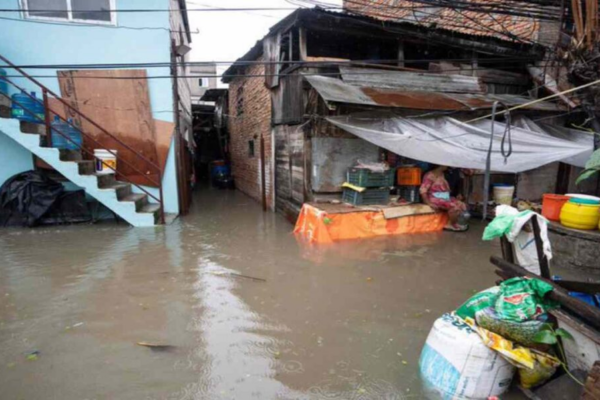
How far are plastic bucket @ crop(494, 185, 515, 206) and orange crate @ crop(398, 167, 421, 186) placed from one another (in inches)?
101

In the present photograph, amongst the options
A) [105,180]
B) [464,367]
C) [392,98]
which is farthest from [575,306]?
[105,180]

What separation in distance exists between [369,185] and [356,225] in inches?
35.4

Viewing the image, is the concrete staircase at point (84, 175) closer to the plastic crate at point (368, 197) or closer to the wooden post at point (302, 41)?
the plastic crate at point (368, 197)

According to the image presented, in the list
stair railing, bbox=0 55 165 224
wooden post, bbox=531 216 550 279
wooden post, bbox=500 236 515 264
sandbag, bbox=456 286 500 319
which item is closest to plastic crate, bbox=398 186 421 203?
wooden post, bbox=500 236 515 264

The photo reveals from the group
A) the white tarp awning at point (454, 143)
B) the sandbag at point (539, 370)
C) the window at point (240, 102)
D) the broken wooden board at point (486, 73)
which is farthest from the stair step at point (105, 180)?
the broken wooden board at point (486, 73)

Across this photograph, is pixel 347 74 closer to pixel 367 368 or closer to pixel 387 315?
pixel 387 315

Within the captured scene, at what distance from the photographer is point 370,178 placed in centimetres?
680

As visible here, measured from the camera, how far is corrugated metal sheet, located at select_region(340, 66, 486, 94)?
714cm

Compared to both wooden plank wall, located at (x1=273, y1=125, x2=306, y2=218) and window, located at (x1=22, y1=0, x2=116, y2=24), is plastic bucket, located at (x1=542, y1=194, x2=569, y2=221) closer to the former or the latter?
wooden plank wall, located at (x1=273, y1=125, x2=306, y2=218)

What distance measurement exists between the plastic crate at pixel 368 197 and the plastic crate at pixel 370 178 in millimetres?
140

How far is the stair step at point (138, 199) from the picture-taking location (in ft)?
24.3

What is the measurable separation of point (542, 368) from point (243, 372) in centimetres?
220

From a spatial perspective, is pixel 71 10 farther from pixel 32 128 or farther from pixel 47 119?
pixel 32 128

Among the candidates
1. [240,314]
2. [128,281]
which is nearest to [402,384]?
[240,314]
